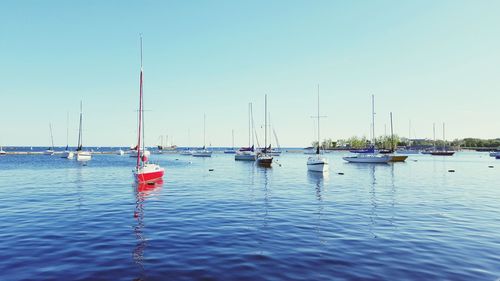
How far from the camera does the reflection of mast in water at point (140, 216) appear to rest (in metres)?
11.9

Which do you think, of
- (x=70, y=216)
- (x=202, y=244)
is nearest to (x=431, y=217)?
(x=202, y=244)

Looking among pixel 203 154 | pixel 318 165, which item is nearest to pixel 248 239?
pixel 318 165

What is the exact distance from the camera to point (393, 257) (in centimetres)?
1219

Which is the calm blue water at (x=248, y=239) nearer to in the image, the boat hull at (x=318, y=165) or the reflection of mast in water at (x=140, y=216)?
the reflection of mast in water at (x=140, y=216)

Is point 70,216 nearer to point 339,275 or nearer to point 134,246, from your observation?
point 134,246

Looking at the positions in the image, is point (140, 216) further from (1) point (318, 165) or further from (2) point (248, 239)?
(1) point (318, 165)

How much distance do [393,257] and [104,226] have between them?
1408 cm

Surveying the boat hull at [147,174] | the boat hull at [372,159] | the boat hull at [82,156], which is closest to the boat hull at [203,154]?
the boat hull at [82,156]

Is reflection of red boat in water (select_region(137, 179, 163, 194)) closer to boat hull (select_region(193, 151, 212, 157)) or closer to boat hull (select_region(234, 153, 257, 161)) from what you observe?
boat hull (select_region(234, 153, 257, 161))

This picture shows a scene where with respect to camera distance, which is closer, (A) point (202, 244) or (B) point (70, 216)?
(A) point (202, 244)

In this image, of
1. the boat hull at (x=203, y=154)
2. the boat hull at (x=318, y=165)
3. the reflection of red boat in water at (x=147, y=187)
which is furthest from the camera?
the boat hull at (x=203, y=154)

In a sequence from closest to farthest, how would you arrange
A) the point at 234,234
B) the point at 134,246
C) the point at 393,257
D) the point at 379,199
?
the point at 393,257 < the point at 134,246 < the point at 234,234 < the point at 379,199

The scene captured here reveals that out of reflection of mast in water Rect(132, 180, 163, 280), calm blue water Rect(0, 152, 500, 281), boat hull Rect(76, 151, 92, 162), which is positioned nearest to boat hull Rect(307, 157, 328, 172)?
reflection of mast in water Rect(132, 180, 163, 280)

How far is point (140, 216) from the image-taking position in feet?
66.3
